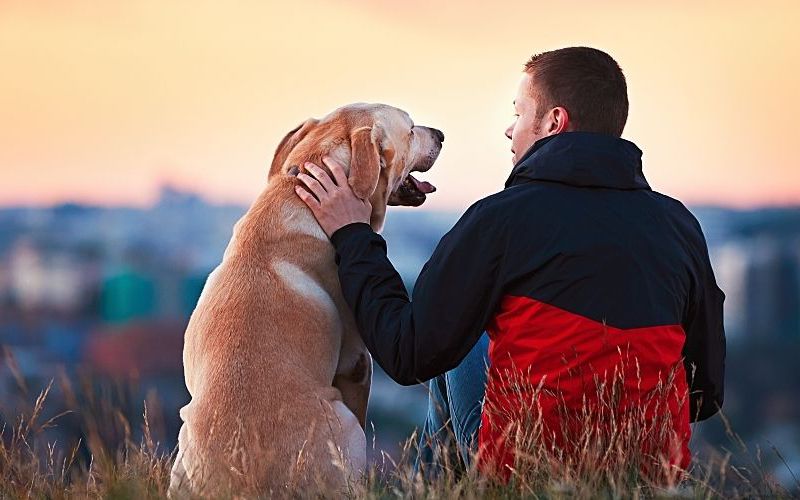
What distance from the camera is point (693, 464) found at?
4137mm

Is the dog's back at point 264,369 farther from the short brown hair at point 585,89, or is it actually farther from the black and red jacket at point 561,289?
the short brown hair at point 585,89

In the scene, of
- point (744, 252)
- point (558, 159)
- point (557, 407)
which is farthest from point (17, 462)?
point (744, 252)

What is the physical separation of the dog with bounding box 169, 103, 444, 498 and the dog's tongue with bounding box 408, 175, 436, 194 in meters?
0.23

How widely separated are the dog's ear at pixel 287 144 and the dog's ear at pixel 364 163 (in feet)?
1.16

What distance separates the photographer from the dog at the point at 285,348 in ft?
13.2

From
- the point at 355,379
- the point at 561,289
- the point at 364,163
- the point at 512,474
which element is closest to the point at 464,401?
the point at 355,379

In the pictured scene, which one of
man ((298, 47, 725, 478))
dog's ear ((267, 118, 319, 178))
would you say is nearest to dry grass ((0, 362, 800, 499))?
man ((298, 47, 725, 478))

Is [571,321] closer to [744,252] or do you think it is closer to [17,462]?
[17,462]

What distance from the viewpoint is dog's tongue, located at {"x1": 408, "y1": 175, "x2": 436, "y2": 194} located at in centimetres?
524

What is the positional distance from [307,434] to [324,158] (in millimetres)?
1278

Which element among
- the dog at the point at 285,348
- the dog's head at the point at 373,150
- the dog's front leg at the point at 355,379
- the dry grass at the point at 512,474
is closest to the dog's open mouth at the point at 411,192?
the dog's head at the point at 373,150

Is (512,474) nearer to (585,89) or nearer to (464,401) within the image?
(464,401)

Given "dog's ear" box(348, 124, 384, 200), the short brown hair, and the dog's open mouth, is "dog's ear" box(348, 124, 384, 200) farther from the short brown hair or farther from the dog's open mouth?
the short brown hair

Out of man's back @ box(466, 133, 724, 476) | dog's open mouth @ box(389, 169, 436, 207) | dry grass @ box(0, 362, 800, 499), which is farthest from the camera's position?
dog's open mouth @ box(389, 169, 436, 207)
